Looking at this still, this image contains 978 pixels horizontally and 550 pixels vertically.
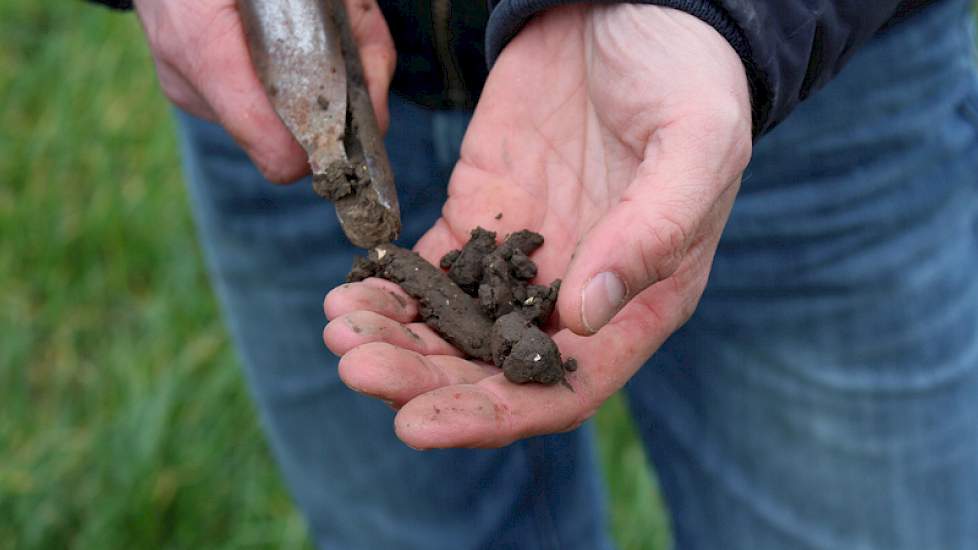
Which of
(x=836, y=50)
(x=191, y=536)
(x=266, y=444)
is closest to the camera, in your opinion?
(x=836, y=50)

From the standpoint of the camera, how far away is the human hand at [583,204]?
53.5 inches

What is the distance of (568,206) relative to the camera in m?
1.67

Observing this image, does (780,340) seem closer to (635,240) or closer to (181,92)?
(635,240)

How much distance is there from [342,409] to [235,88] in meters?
0.83

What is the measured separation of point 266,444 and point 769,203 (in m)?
1.71

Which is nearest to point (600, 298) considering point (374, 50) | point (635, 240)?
point (635, 240)

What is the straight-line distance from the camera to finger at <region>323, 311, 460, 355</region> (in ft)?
4.82

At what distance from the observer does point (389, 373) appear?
4.64 feet

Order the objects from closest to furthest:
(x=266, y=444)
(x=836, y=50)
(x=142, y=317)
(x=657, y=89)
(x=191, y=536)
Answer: (x=657, y=89), (x=836, y=50), (x=191, y=536), (x=266, y=444), (x=142, y=317)

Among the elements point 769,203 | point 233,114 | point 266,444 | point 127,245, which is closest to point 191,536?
point 266,444

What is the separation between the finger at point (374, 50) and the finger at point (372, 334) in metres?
0.39

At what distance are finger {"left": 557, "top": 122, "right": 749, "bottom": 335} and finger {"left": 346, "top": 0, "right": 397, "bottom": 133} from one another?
1.84 ft

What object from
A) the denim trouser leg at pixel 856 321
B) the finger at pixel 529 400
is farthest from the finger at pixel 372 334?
the denim trouser leg at pixel 856 321

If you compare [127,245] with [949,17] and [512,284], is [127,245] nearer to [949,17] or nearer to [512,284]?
[512,284]
